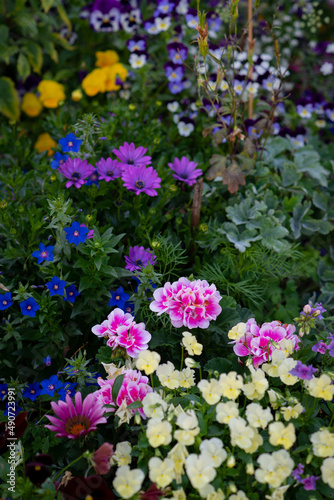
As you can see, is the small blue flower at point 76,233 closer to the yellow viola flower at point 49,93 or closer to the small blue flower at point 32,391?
the small blue flower at point 32,391

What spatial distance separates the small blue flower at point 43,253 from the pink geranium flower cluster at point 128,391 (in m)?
0.41

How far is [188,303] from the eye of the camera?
1270mm

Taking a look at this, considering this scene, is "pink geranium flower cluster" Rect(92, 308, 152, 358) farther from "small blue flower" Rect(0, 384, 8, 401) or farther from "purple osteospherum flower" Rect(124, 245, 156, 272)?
"small blue flower" Rect(0, 384, 8, 401)

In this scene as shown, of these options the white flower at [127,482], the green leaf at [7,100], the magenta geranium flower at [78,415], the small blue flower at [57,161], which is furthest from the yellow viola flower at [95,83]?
the white flower at [127,482]

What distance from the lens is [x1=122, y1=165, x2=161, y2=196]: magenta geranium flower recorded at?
152cm

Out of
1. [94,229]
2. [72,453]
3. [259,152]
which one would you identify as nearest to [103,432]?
[72,453]

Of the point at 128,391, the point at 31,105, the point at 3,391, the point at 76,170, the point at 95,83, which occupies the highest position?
the point at 76,170

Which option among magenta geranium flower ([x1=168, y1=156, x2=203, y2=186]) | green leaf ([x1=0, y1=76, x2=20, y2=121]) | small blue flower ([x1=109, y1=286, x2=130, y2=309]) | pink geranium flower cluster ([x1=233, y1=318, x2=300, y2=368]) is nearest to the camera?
pink geranium flower cluster ([x1=233, y1=318, x2=300, y2=368])

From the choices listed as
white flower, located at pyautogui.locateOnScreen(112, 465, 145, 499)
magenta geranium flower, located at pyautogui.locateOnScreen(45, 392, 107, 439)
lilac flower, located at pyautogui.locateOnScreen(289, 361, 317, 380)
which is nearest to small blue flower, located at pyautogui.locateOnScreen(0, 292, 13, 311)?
magenta geranium flower, located at pyautogui.locateOnScreen(45, 392, 107, 439)

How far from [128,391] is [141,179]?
26.8 inches

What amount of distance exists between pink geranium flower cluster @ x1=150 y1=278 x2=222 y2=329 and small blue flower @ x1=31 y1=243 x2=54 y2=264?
0.36 meters

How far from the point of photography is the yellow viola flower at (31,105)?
2.78 meters

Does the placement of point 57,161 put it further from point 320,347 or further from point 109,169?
point 320,347

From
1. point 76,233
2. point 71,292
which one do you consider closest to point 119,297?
point 71,292
